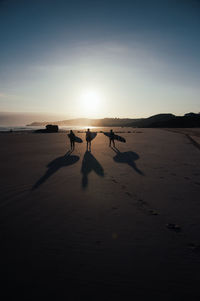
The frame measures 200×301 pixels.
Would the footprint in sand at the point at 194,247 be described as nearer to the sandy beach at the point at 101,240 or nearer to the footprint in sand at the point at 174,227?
the sandy beach at the point at 101,240

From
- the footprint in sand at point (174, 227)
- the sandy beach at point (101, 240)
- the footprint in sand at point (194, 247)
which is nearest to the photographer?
the sandy beach at point (101, 240)

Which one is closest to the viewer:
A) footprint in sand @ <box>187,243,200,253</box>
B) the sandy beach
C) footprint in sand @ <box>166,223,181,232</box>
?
the sandy beach

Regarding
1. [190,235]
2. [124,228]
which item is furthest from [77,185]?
[190,235]

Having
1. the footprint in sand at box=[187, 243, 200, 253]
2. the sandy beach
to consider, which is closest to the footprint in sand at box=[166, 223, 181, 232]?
the sandy beach

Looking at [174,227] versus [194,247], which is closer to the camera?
[194,247]

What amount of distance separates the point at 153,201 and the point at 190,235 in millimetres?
1789

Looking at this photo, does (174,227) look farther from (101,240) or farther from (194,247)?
(101,240)

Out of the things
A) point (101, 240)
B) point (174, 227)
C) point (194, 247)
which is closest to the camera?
point (194, 247)

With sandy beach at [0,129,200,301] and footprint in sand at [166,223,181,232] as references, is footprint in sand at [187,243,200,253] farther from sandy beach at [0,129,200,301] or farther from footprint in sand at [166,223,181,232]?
footprint in sand at [166,223,181,232]

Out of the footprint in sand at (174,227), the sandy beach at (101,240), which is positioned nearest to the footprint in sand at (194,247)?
the sandy beach at (101,240)

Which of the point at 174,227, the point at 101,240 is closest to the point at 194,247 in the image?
the point at 174,227

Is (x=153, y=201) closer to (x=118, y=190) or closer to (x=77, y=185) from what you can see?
(x=118, y=190)

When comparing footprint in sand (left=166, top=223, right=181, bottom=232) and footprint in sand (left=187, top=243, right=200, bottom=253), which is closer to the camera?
footprint in sand (left=187, top=243, right=200, bottom=253)

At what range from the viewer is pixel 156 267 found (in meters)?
3.05
